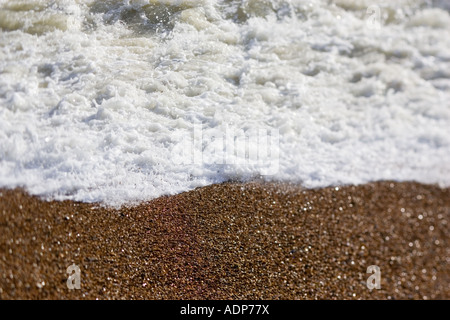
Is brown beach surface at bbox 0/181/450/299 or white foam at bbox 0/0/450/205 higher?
white foam at bbox 0/0/450/205

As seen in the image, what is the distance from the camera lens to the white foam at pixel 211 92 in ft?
17.7

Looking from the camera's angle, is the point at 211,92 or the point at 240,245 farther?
the point at 211,92

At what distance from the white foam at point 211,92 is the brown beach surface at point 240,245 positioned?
296 millimetres

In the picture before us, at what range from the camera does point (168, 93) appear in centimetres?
670

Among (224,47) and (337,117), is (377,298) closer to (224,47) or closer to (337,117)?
(337,117)

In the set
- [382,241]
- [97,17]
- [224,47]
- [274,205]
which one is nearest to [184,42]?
[224,47]

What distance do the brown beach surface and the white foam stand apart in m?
0.30

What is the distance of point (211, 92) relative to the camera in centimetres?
662

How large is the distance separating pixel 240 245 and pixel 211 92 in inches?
109

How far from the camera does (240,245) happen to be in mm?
4754

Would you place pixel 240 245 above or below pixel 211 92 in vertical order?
below

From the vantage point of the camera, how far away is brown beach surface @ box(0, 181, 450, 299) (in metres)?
4.34
